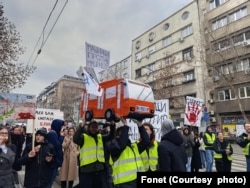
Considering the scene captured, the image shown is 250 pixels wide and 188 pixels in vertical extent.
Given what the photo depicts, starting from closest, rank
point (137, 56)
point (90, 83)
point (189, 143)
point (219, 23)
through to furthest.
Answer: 1. point (90, 83)
2. point (189, 143)
3. point (219, 23)
4. point (137, 56)

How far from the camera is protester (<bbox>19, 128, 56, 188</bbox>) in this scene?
4.59m

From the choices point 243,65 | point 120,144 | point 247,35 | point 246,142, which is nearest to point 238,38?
point 247,35

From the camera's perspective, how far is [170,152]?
397cm

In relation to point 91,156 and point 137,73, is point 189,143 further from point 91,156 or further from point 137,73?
point 137,73

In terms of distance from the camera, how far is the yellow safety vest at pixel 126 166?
4039mm

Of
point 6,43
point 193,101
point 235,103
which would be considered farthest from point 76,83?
point 193,101

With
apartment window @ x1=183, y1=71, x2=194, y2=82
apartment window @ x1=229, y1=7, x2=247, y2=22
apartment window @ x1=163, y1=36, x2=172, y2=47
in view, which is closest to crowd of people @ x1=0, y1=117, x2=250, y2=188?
apartment window @ x1=229, y1=7, x2=247, y2=22

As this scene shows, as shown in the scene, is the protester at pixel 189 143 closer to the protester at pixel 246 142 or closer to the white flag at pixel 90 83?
the protester at pixel 246 142

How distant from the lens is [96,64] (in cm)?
590

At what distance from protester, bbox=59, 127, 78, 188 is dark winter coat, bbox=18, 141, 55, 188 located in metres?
2.39

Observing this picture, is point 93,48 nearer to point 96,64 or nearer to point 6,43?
point 96,64

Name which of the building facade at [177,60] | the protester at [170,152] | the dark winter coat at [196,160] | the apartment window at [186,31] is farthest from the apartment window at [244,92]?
the protester at [170,152]

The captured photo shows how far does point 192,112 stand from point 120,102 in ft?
16.7

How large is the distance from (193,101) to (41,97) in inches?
4553
